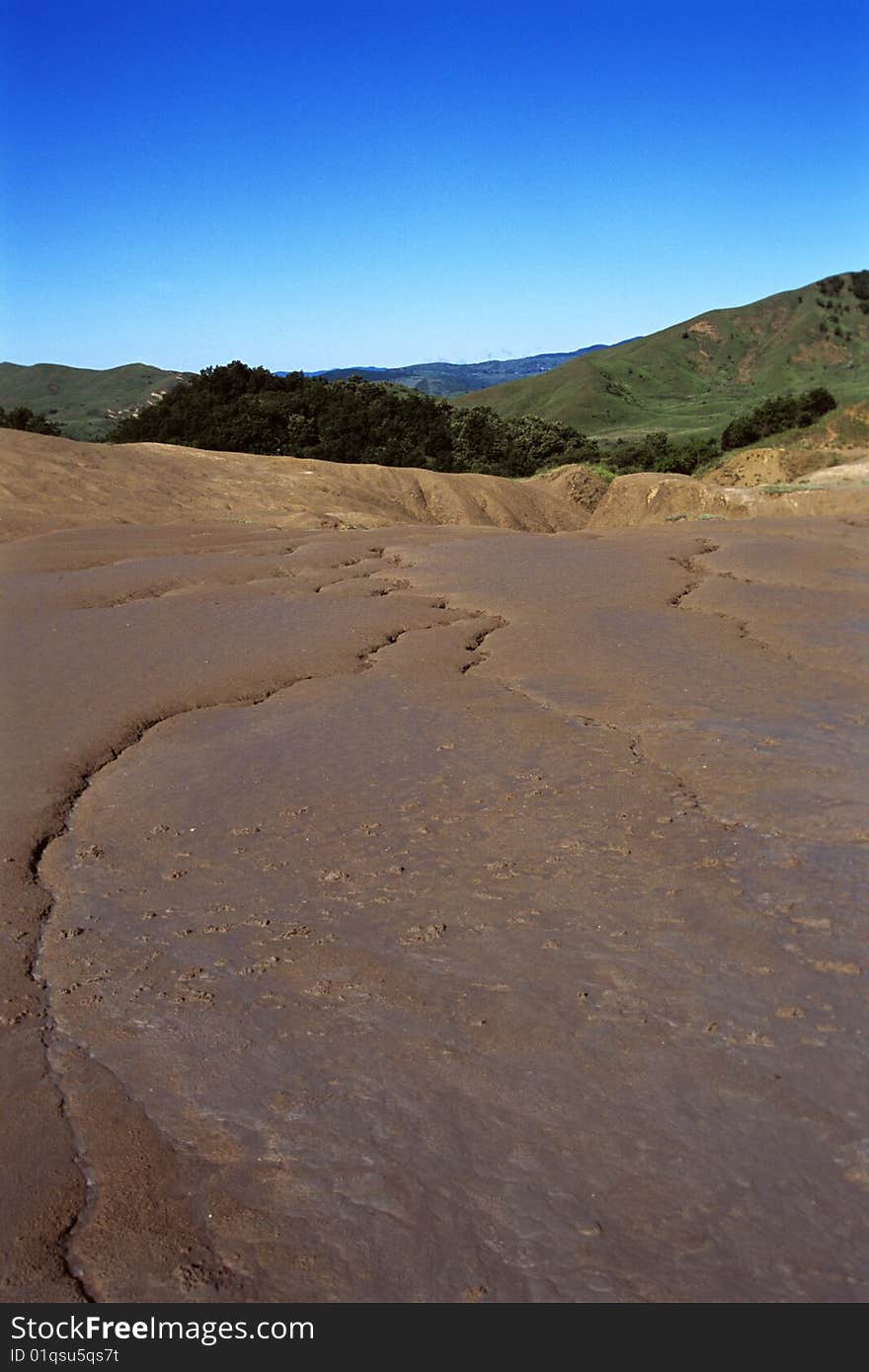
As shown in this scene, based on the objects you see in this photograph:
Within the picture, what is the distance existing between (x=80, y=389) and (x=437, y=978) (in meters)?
80.7

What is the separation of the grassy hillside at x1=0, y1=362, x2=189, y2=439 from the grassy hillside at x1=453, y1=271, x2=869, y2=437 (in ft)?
85.4

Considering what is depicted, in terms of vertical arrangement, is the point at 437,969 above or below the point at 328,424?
below

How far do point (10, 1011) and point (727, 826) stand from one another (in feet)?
7.67

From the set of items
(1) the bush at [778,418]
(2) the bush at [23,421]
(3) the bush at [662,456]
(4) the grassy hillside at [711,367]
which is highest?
(4) the grassy hillside at [711,367]

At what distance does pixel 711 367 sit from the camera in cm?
9456

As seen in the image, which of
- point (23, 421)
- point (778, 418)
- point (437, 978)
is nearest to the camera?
point (437, 978)

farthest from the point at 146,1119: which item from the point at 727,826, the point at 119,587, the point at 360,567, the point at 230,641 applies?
the point at 360,567

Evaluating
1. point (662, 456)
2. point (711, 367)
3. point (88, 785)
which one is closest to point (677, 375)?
point (711, 367)

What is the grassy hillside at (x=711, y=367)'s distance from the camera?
81.5m

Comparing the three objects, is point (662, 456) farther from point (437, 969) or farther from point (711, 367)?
point (711, 367)

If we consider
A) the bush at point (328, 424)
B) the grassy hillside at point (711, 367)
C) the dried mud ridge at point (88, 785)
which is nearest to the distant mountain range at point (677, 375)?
the grassy hillside at point (711, 367)

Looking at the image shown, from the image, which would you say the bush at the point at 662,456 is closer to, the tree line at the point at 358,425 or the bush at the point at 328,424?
the tree line at the point at 358,425

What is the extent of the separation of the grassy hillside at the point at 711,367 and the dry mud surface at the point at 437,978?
232 ft
